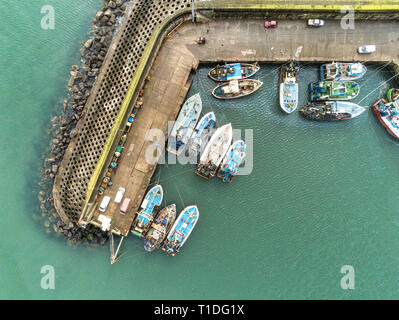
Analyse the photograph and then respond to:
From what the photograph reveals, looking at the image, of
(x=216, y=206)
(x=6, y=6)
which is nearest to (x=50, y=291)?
(x=216, y=206)

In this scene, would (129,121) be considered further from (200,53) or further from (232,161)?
(232,161)

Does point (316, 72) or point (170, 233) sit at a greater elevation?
point (316, 72)

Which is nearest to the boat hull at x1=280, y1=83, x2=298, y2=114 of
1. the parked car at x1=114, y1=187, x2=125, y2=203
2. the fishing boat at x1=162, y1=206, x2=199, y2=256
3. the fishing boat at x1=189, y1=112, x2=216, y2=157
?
the fishing boat at x1=189, y1=112, x2=216, y2=157

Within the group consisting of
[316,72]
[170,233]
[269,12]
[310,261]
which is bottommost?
[310,261]

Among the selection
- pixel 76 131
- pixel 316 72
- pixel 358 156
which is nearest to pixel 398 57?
pixel 316 72

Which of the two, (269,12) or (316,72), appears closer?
(269,12)

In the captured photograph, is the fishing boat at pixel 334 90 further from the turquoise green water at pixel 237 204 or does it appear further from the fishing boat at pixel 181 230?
the fishing boat at pixel 181 230

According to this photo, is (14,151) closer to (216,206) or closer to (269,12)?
(216,206)
